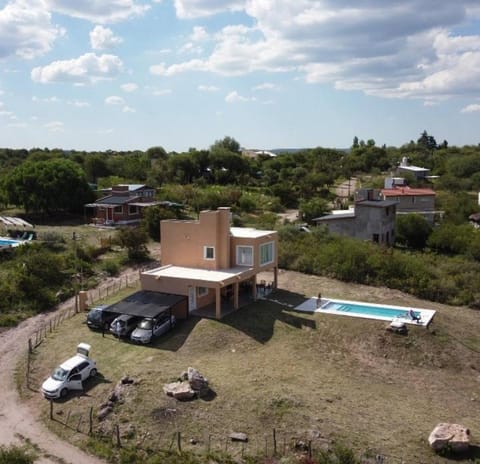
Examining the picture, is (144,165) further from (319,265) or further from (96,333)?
(96,333)

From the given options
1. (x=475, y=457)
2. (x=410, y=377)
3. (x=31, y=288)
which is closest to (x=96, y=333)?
(x=31, y=288)

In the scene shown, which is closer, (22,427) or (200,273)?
(22,427)

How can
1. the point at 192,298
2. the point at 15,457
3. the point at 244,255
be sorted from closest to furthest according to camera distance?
1. the point at 15,457
2. the point at 192,298
3. the point at 244,255

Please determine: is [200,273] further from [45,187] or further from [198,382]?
[45,187]

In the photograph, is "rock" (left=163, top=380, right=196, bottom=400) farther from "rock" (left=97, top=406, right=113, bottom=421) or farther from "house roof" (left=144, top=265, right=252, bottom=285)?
"house roof" (left=144, top=265, right=252, bottom=285)

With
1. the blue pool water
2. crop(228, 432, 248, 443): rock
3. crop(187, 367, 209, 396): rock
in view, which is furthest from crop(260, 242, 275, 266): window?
crop(228, 432, 248, 443): rock

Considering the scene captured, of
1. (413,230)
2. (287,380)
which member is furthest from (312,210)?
(287,380)
